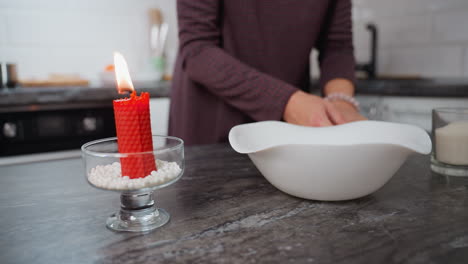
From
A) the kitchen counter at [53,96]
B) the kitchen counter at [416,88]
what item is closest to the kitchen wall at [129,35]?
the kitchen counter at [416,88]

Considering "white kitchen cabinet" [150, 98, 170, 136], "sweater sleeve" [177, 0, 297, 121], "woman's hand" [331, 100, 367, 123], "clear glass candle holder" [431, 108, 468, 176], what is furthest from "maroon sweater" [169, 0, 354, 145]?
"white kitchen cabinet" [150, 98, 170, 136]

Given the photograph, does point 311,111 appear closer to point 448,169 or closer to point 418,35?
point 448,169

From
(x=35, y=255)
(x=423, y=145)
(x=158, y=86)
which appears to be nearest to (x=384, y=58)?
(x=158, y=86)

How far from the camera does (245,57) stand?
1005 mm

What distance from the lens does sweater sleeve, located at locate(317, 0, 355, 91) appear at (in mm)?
1070

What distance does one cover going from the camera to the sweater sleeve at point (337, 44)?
1070mm

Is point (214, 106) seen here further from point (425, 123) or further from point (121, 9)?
point (121, 9)

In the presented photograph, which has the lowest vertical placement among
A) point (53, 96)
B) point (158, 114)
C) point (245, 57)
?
point (158, 114)

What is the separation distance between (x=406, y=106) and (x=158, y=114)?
36.8 inches

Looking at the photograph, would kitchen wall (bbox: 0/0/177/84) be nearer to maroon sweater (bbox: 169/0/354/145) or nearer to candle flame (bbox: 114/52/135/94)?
maroon sweater (bbox: 169/0/354/145)

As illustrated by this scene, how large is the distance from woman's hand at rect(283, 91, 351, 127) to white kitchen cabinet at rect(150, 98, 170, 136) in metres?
0.87

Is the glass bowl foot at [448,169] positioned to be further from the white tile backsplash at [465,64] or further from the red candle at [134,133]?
the white tile backsplash at [465,64]

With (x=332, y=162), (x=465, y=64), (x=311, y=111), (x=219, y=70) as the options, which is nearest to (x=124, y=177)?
(x=332, y=162)

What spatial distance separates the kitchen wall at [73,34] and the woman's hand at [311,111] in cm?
149
